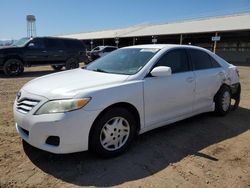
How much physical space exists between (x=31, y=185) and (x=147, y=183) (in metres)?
1.34

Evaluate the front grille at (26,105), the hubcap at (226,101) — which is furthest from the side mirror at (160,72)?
the hubcap at (226,101)

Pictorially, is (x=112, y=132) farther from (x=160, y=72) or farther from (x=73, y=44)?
(x=73, y=44)

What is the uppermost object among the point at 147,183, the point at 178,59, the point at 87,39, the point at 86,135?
the point at 87,39

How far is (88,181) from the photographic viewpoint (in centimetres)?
318

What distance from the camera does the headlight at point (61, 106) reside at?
331 cm

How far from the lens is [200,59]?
537cm

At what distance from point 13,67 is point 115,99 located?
35.5 ft

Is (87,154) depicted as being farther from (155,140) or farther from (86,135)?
(155,140)

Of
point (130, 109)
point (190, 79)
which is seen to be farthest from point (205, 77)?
point (130, 109)

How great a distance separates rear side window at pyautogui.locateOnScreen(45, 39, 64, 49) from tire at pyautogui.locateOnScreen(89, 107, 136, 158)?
1159 cm

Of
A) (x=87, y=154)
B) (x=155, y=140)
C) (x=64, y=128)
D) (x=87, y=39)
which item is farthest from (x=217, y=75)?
(x=87, y=39)

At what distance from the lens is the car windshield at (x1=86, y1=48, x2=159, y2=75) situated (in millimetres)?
4316

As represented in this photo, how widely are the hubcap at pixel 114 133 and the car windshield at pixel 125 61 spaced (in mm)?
818

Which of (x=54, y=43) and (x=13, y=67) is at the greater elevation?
(x=54, y=43)
